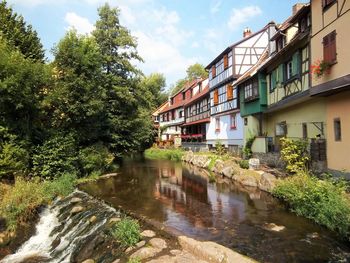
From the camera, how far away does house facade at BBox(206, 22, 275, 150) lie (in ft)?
94.0

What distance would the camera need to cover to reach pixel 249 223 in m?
11.1

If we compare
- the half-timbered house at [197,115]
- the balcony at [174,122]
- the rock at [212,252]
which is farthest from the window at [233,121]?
the rock at [212,252]

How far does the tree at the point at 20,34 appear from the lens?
931 inches

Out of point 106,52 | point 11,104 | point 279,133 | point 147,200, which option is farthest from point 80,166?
point 106,52

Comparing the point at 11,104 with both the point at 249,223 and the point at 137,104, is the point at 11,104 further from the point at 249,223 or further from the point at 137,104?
the point at 137,104

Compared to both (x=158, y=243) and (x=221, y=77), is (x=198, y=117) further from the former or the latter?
(x=158, y=243)

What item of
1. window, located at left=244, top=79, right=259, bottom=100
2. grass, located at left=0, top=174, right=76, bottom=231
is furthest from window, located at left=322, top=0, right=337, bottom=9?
grass, located at left=0, top=174, right=76, bottom=231

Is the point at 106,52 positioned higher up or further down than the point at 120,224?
higher up

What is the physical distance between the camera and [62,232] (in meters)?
12.1

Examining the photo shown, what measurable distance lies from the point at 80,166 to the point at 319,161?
15288mm

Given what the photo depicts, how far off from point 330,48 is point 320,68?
89 cm

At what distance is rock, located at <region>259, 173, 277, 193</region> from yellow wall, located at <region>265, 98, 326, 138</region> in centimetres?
356

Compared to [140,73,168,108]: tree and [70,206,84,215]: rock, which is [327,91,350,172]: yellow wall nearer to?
[70,206,84,215]: rock

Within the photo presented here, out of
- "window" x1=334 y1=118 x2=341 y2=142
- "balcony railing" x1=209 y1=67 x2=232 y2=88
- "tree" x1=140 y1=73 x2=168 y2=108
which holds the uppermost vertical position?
"tree" x1=140 y1=73 x2=168 y2=108
